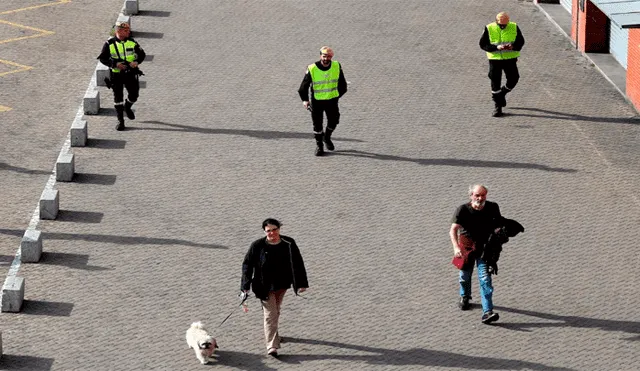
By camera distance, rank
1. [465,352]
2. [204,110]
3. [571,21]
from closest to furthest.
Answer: [465,352] < [204,110] < [571,21]

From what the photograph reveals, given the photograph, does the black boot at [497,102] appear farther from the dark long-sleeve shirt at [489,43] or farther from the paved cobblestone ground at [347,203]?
the dark long-sleeve shirt at [489,43]

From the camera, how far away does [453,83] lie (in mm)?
26781

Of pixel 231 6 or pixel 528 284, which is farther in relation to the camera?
pixel 231 6

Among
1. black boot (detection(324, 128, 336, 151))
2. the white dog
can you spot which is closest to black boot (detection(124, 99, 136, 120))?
black boot (detection(324, 128, 336, 151))

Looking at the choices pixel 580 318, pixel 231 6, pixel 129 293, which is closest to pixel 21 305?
pixel 129 293

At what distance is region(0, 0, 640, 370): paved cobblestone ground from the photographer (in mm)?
17484

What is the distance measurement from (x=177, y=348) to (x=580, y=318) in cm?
445

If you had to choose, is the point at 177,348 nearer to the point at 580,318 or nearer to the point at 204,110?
the point at 580,318

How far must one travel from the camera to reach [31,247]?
19.4 metres

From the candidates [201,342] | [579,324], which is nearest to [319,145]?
[579,324]

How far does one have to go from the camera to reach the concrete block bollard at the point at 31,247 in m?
19.3

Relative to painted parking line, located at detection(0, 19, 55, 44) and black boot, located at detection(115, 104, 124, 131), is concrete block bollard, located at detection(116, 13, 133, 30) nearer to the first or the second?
painted parking line, located at detection(0, 19, 55, 44)

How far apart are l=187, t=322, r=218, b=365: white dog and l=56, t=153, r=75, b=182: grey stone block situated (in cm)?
570

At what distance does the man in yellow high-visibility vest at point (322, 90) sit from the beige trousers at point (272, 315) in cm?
622
